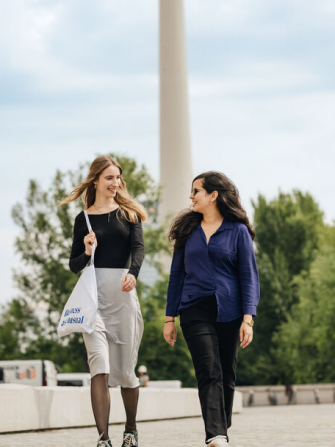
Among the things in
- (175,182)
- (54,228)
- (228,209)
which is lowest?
(228,209)

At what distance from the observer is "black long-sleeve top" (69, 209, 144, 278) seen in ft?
23.6

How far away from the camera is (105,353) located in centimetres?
692

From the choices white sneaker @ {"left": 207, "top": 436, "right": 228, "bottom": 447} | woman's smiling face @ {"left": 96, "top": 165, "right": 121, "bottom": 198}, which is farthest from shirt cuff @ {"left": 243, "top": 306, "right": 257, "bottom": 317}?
woman's smiling face @ {"left": 96, "top": 165, "right": 121, "bottom": 198}

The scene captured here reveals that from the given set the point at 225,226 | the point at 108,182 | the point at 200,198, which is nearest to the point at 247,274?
the point at 225,226

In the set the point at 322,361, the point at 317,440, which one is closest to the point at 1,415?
the point at 317,440

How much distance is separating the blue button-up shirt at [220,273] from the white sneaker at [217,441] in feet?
2.68

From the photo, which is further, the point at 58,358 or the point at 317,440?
the point at 58,358

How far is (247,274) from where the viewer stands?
665 centimetres

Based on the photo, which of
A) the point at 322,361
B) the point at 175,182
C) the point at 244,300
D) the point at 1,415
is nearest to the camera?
the point at 244,300

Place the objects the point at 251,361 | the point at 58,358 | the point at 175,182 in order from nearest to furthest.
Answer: the point at 58,358 < the point at 251,361 < the point at 175,182

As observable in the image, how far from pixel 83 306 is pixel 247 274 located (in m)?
1.24

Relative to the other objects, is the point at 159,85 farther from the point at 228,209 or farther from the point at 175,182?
the point at 228,209

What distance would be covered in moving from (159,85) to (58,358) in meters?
28.2

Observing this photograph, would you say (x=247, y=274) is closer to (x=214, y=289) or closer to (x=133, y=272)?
(x=214, y=289)
